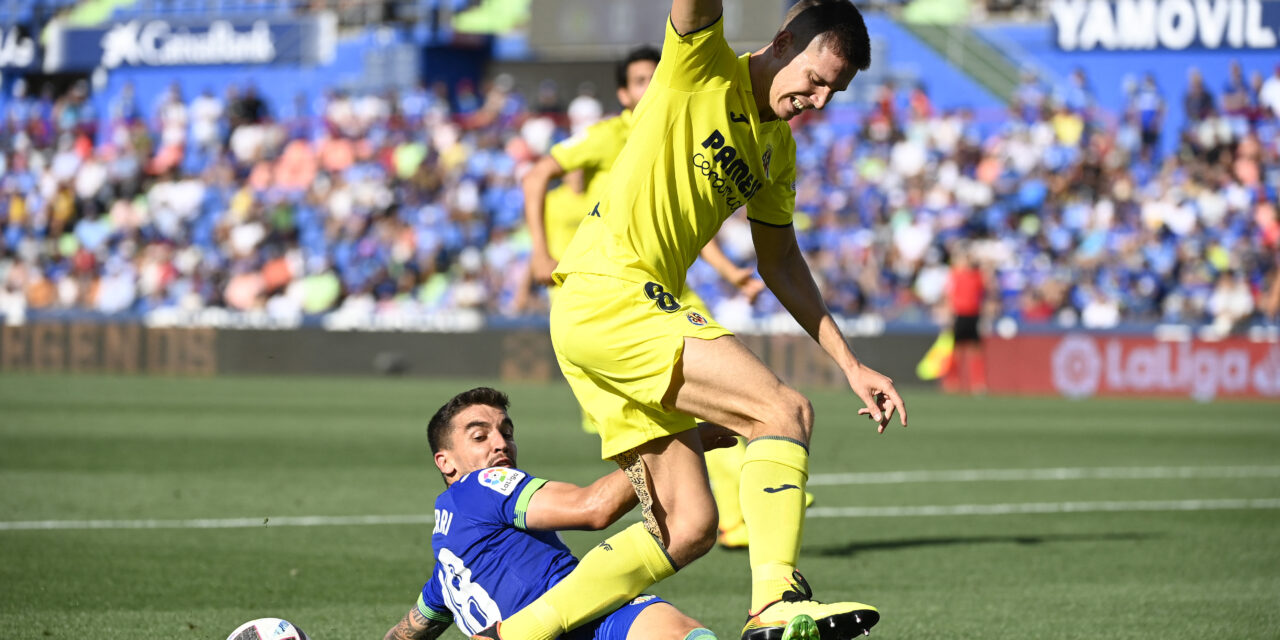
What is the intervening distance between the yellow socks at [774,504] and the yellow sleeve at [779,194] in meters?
0.95

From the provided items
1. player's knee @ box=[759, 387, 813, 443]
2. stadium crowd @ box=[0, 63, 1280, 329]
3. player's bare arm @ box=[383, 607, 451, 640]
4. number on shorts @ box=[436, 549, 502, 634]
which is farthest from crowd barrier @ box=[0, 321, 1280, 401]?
player's knee @ box=[759, 387, 813, 443]

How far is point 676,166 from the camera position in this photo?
14.3 ft

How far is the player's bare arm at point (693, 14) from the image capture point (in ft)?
13.5

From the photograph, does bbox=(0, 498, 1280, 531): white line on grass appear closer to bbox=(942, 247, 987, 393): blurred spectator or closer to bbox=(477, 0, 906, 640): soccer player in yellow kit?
bbox=(477, 0, 906, 640): soccer player in yellow kit

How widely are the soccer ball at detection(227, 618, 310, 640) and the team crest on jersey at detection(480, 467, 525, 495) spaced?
0.76 metres

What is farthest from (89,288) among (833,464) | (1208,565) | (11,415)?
(1208,565)

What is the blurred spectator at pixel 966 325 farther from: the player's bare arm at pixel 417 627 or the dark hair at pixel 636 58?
the player's bare arm at pixel 417 627

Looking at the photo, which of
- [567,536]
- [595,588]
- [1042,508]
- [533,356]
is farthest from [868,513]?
[533,356]

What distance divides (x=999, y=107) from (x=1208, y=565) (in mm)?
20472

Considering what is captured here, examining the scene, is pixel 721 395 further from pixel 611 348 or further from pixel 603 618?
pixel 603 618

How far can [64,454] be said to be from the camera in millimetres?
12391

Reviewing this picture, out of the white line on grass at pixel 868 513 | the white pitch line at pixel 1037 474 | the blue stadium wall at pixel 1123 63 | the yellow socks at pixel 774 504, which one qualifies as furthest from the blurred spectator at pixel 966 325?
the yellow socks at pixel 774 504

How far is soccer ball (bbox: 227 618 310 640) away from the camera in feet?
15.0

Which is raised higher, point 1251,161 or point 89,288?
point 1251,161
